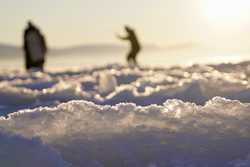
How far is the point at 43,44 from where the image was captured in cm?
2816

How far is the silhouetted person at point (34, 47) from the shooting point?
28.1 metres

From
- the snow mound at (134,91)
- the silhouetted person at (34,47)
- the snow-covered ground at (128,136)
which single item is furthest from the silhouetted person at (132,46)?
the snow-covered ground at (128,136)

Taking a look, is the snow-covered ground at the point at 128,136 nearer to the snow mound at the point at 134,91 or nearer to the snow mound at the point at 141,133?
the snow mound at the point at 141,133

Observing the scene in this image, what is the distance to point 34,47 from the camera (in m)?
28.3

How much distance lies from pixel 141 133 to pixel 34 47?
76.3ft

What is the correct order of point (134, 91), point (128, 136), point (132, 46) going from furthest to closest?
point (132, 46) → point (134, 91) → point (128, 136)

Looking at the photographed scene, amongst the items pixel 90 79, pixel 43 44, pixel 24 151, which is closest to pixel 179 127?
pixel 24 151

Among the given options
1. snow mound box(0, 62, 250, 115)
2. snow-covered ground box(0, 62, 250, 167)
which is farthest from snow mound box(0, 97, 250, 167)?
snow mound box(0, 62, 250, 115)

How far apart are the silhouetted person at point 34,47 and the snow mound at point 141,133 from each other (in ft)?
74.2

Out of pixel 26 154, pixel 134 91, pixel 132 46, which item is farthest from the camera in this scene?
pixel 132 46

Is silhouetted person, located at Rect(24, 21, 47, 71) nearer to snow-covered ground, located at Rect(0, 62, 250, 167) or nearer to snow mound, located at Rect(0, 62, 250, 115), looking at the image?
snow mound, located at Rect(0, 62, 250, 115)

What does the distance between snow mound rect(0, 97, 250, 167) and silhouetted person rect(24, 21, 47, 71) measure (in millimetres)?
22621

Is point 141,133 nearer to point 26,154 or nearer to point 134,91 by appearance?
point 26,154

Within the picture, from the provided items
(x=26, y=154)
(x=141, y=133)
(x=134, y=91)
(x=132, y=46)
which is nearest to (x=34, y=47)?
(x=132, y=46)
